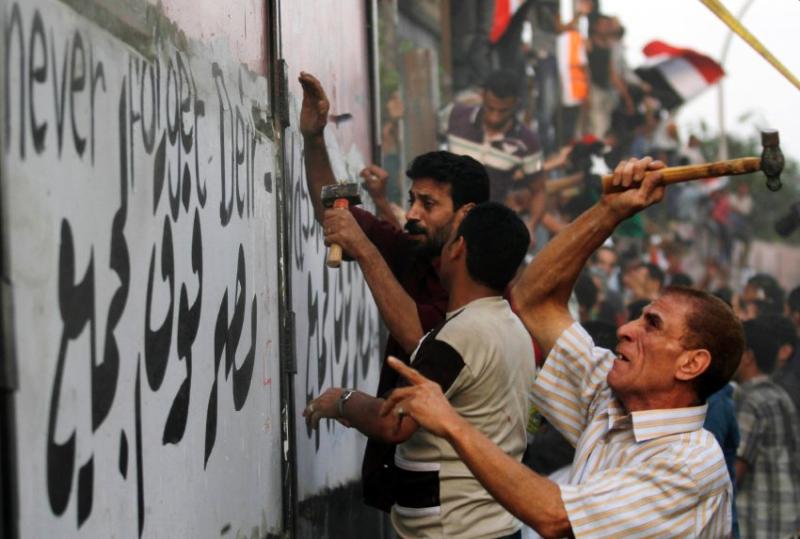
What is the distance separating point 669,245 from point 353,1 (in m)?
11.4

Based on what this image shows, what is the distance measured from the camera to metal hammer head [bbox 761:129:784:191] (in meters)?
3.04

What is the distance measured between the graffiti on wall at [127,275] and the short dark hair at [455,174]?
659mm

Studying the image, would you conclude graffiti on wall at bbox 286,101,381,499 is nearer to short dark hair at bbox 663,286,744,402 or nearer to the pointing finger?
the pointing finger

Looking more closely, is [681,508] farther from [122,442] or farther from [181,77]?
[181,77]

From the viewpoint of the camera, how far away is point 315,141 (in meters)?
4.88

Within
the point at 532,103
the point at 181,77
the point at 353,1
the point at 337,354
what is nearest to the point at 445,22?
the point at 532,103

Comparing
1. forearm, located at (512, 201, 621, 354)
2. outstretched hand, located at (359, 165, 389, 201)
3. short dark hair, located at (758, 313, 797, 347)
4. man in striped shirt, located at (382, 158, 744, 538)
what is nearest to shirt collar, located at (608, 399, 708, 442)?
man in striped shirt, located at (382, 158, 744, 538)

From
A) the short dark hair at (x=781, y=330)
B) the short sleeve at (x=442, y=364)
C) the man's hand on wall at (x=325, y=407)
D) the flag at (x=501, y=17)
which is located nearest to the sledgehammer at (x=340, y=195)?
the man's hand on wall at (x=325, y=407)

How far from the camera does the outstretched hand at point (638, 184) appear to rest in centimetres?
324

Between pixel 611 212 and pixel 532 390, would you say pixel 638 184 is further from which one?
pixel 532 390

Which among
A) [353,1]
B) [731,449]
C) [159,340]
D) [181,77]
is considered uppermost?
[353,1]

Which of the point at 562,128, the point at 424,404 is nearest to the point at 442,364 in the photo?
the point at 424,404

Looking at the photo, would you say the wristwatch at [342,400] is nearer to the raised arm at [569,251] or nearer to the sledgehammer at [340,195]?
the sledgehammer at [340,195]

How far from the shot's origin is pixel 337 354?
18.5 feet
